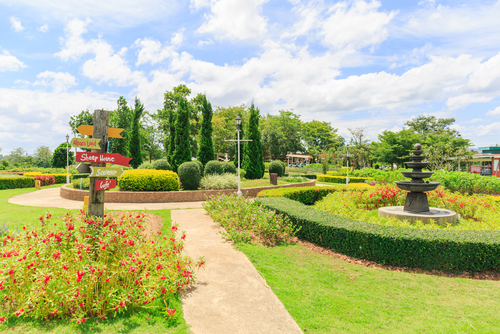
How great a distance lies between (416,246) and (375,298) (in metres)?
1.62

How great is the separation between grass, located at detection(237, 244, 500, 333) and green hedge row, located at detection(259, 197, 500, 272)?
13.6 inches

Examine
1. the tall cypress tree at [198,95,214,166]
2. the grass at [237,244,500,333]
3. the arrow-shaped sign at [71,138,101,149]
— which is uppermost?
the tall cypress tree at [198,95,214,166]

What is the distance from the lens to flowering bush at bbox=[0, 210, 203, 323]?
3014 mm

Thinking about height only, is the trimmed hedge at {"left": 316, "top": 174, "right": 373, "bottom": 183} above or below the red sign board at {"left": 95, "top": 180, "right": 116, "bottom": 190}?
below

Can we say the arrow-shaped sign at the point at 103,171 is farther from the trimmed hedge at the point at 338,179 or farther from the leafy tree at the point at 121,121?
the leafy tree at the point at 121,121

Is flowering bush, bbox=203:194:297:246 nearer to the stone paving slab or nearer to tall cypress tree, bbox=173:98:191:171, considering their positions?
the stone paving slab

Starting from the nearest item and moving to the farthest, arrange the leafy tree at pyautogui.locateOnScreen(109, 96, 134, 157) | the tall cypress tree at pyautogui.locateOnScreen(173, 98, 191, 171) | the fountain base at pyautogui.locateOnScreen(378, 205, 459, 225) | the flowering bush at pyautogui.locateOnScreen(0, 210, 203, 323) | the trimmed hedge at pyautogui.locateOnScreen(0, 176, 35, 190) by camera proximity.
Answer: the flowering bush at pyautogui.locateOnScreen(0, 210, 203, 323) → the fountain base at pyautogui.locateOnScreen(378, 205, 459, 225) → the trimmed hedge at pyautogui.locateOnScreen(0, 176, 35, 190) → the tall cypress tree at pyautogui.locateOnScreen(173, 98, 191, 171) → the leafy tree at pyautogui.locateOnScreen(109, 96, 134, 157)

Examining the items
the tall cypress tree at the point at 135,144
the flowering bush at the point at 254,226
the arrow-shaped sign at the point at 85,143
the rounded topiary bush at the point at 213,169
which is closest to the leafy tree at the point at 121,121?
the tall cypress tree at the point at 135,144

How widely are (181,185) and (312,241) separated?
1003 cm

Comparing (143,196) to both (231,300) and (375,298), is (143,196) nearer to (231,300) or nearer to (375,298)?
(231,300)

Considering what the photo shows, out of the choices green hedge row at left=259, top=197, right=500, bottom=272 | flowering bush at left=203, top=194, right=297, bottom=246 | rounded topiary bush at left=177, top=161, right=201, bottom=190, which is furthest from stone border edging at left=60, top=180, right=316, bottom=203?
green hedge row at left=259, top=197, right=500, bottom=272

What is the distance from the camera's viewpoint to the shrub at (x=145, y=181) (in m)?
12.3

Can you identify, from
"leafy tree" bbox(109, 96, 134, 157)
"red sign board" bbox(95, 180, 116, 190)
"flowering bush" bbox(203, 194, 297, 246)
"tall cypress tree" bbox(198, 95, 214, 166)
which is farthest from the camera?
"leafy tree" bbox(109, 96, 134, 157)

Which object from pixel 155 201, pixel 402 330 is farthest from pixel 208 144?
pixel 402 330
